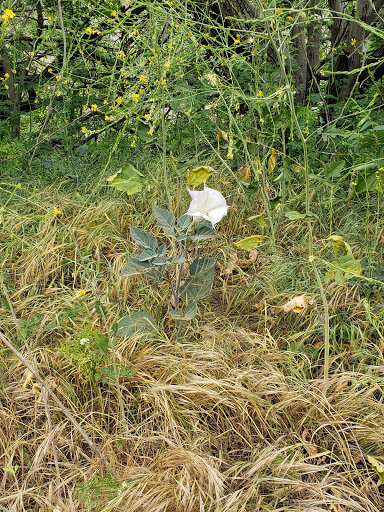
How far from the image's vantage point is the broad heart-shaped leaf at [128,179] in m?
1.83

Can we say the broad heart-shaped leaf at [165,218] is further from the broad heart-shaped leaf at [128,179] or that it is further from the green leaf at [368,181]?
the green leaf at [368,181]

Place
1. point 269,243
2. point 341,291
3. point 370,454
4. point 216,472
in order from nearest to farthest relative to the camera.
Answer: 1. point 216,472
2. point 370,454
3. point 341,291
4. point 269,243

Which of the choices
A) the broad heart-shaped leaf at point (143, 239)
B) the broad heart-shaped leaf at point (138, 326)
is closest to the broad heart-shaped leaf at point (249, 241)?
the broad heart-shaped leaf at point (143, 239)

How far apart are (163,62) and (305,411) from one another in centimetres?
150

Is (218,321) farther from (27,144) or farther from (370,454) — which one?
(27,144)

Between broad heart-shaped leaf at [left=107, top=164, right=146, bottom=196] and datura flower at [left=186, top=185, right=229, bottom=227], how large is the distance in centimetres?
35

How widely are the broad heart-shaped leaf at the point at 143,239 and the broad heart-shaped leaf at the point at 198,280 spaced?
0.18 metres

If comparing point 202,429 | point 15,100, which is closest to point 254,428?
point 202,429

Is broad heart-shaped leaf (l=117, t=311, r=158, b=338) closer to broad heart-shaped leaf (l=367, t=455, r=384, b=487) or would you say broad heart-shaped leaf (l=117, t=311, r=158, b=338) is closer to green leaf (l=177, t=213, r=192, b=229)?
green leaf (l=177, t=213, r=192, b=229)

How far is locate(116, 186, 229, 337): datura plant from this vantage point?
5.19 ft

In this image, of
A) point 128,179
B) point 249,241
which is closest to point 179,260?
point 249,241

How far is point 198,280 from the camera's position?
184cm

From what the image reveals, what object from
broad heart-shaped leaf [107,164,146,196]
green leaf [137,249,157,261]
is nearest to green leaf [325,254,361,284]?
green leaf [137,249,157,261]

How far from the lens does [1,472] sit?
1.48 m
